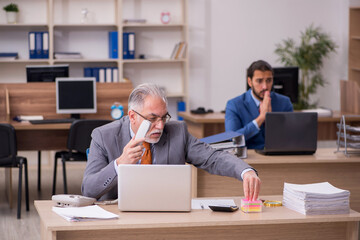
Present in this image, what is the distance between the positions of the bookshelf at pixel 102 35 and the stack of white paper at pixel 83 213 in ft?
16.3

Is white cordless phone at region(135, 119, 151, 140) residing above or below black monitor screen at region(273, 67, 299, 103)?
below

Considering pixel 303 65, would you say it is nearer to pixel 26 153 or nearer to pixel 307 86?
pixel 307 86

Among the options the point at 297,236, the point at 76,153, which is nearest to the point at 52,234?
the point at 297,236

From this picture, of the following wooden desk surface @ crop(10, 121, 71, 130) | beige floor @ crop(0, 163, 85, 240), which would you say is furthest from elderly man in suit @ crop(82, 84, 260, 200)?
wooden desk surface @ crop(10, 121, 71, 130)

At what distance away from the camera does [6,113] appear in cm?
578

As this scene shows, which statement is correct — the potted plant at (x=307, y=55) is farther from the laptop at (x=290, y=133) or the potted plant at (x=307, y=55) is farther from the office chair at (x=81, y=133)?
the laptop at (x=290, y=133)

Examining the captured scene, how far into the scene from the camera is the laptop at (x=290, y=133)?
3.79 m

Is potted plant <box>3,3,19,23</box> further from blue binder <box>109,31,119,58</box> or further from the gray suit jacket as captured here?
the gray suit jacket

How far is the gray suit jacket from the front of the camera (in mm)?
2645

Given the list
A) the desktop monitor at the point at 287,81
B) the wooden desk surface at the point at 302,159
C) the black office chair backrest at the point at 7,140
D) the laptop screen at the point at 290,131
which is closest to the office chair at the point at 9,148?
the black office chair backrest at the point at 7,140

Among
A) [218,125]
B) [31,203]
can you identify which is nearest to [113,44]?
[218,125]

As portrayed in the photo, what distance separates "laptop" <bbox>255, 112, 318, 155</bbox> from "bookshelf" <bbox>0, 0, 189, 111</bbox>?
12.4ft

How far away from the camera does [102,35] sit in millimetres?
7641

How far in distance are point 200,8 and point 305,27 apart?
4.71 feet
